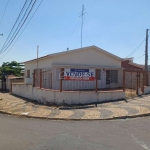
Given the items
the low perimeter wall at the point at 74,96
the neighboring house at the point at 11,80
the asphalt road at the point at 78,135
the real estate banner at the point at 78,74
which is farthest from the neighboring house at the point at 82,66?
the asphalt road at the point at 78,135

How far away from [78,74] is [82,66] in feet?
13.1

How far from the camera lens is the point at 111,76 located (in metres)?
19.8

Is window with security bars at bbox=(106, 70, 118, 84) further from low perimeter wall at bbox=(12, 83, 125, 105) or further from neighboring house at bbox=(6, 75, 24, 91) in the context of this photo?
neighboring house at bbox=(6, 75, 24, 91)

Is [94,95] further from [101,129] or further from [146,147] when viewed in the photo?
[146,147]

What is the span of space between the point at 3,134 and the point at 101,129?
3496 mm

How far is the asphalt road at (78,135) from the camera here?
5.38 metres

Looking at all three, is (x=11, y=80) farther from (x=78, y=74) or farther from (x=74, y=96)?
(x=74, y=96)

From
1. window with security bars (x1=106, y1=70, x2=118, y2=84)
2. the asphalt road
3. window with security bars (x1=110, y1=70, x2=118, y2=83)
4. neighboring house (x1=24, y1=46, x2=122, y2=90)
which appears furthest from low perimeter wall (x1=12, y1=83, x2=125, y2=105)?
window with security bars (x1=110, y1=70, x2=118, y2=83)

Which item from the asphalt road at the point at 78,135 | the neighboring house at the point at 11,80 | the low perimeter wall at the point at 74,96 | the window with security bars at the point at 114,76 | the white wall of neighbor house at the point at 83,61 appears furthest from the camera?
the neighboring house at the point at 11,80

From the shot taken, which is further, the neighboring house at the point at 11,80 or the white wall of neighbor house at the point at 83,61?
the neighboring house at the point at 11,80

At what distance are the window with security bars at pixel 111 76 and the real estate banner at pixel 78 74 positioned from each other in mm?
5813

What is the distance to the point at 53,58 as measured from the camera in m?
16.8

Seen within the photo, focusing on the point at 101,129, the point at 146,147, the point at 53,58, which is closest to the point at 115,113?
the point at 101,129

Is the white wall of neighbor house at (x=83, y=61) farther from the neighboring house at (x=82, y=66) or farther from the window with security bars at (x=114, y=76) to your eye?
the window with security bars at (x=114, y=76)
